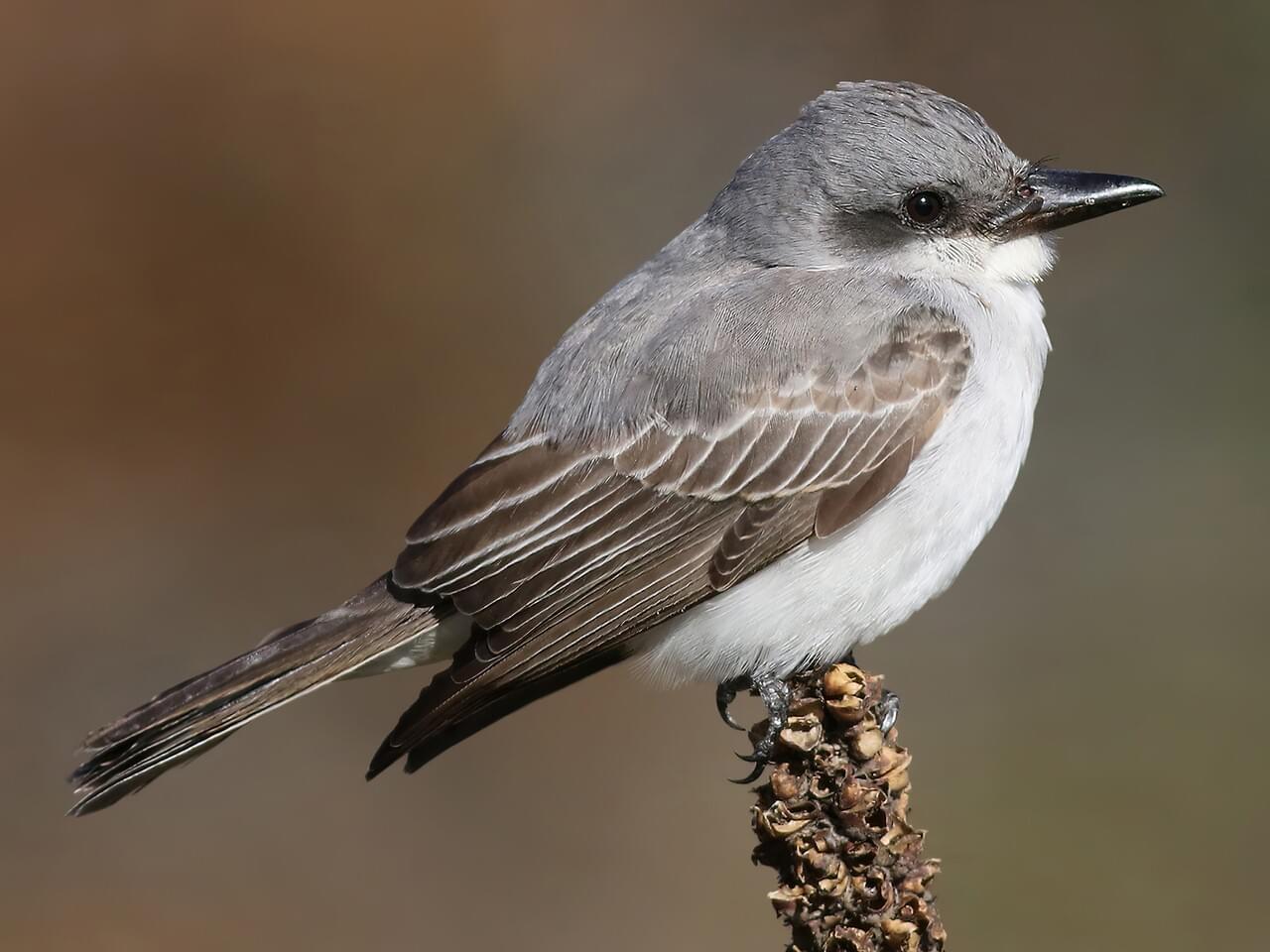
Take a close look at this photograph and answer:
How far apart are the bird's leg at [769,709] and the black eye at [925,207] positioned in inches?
47.0

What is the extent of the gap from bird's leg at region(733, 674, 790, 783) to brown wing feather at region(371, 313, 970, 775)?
0.99ft

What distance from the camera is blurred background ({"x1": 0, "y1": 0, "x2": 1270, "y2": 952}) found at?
18.8ft

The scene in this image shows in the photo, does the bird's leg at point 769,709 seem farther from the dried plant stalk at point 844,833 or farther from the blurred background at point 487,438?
the blurred background at point 487,438

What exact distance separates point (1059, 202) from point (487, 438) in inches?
132

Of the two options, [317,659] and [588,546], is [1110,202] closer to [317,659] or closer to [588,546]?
[588,546]

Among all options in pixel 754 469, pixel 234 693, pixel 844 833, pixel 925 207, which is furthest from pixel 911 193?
pixel 234 693

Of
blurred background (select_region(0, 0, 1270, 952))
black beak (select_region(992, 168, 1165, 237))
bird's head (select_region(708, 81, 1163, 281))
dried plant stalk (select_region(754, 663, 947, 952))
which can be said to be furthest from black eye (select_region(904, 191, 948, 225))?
blurred background (select_region(0, 0, 1270, 952))

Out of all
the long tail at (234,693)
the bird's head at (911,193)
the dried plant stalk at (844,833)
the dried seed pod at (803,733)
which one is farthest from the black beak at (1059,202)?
the long tail at (234,693)

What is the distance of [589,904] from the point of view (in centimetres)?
577

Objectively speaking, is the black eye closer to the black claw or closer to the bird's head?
the bird's head

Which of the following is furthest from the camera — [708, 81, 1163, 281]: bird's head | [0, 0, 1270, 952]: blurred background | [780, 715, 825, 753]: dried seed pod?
[0, 0, 1270, 952]: blurred background

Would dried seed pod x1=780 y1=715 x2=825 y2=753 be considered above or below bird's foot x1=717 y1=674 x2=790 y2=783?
below

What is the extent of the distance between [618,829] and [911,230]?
3.04 m

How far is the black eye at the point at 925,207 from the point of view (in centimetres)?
385
